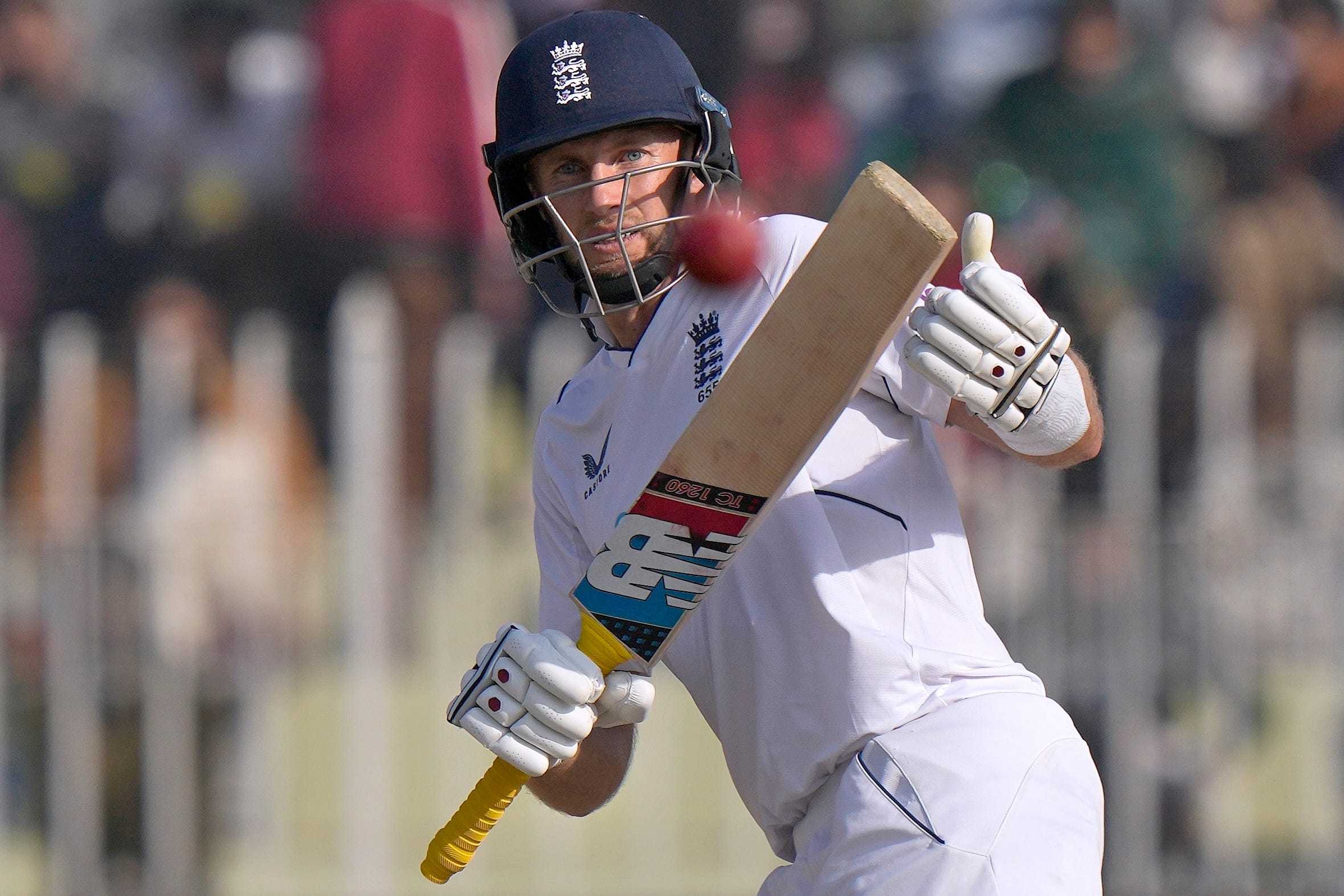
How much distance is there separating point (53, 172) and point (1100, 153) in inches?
155

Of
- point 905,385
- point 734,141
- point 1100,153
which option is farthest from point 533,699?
point 1100,153

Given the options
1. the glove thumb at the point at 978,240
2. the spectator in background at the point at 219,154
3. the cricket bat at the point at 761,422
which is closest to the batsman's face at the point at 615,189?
the cricket bat at the point at 761,422

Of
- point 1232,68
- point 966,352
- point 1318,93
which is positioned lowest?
point 966,352

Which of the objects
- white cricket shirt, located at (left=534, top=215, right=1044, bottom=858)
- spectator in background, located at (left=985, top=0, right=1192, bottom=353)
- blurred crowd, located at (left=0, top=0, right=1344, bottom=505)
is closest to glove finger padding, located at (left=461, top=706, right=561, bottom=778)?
white cricket shirt, located at (left=534, top=215, right=1044, bottom=858)

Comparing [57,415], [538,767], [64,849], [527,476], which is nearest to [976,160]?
[527,476]

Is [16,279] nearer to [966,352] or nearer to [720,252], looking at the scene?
[720,252]

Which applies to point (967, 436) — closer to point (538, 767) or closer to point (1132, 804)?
point (1132, 804)

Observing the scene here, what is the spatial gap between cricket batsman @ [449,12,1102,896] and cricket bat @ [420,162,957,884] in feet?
0.12

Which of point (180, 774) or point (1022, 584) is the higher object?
point (1022, 584)

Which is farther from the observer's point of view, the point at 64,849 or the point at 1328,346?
the point at 1328,346

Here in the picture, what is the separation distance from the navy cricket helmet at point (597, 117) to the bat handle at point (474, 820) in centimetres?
65

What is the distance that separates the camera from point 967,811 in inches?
85.5

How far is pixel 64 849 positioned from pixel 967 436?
305 centimetres

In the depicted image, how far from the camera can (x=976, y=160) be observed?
21.0 ft
